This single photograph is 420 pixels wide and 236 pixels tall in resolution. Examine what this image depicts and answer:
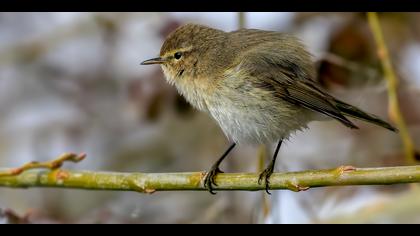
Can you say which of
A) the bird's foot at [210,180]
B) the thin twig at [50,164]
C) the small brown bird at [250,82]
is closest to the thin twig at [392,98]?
the small brown bird at [250,82]

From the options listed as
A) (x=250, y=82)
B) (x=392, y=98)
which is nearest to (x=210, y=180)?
(x=250, y=82)

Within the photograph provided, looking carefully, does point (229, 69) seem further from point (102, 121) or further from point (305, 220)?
point (102, 121)

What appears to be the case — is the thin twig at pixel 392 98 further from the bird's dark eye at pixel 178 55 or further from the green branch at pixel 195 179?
the bird's dark eye at pixel 178 55

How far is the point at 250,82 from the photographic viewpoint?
11.3ft

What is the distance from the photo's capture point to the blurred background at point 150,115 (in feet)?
13.5

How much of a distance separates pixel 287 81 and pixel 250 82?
22cm

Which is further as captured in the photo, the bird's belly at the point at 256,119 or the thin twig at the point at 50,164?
the bird's belly at the point at 256,119

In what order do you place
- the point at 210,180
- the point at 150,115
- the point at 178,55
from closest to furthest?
1. the point at 210,180
2. the point at 178,55
3. the point at 150,115

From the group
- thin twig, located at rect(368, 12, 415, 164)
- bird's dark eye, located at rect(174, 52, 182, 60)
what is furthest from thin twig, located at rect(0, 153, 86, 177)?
thin twig, located at rect(368, 12, 415, 164)

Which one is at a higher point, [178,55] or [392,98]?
[178,55]

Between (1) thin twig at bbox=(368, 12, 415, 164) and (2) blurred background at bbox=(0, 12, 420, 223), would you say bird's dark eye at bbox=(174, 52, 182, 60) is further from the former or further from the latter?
(1) thin twig at bbox=(368, 12, 415, 164)

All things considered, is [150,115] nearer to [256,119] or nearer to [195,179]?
[256,119]
